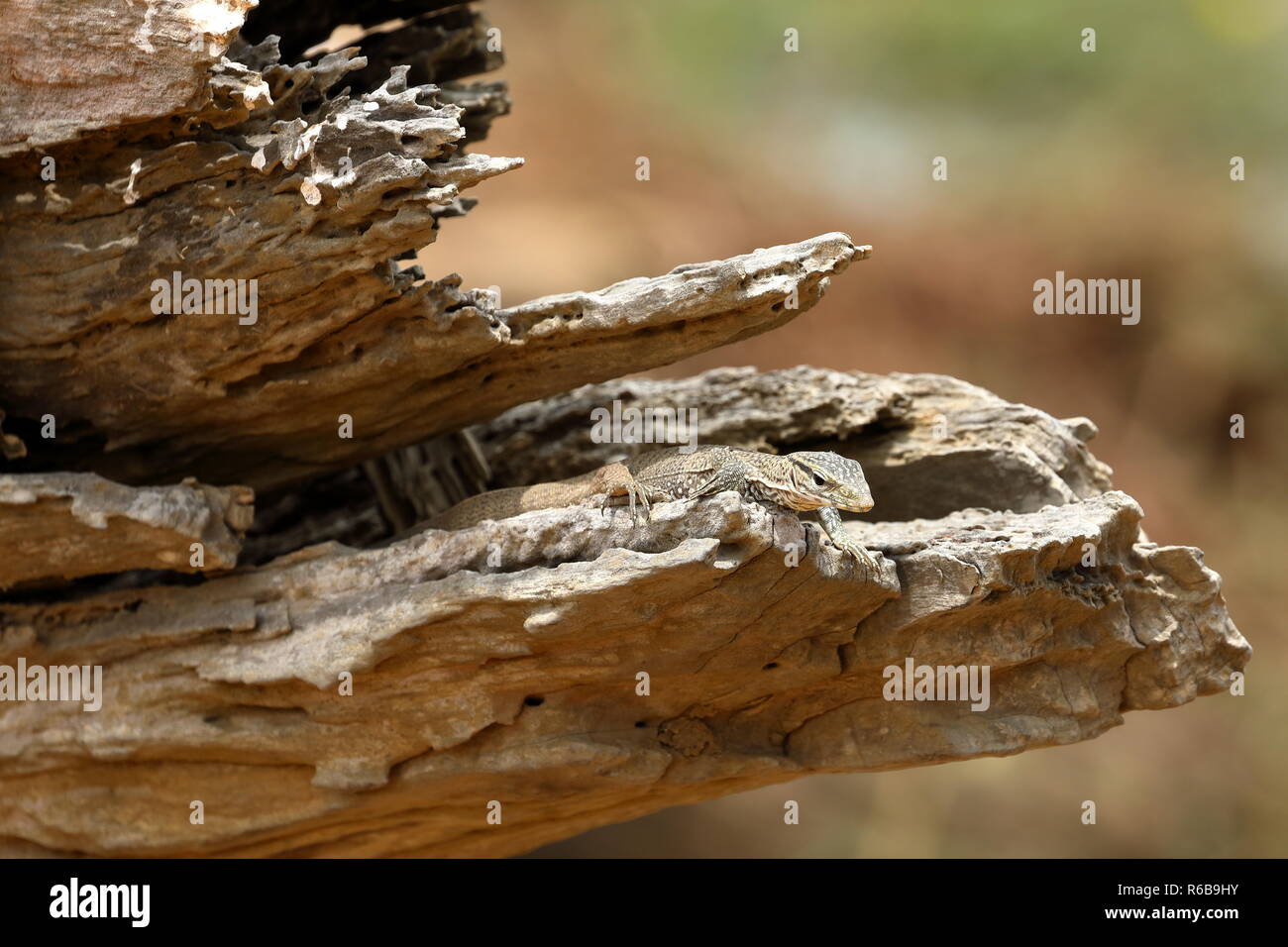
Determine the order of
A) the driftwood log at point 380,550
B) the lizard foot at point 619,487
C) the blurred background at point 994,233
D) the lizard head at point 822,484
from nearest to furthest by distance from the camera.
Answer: the driftwood log at point 380,550 → the lizard head at point 822,484 → the lizard foot at point 619,487 → the blurred background at point 994,233

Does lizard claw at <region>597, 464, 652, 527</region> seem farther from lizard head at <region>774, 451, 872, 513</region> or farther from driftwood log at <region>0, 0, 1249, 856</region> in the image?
lizard head at <region>774, 451, 872, 513</region>

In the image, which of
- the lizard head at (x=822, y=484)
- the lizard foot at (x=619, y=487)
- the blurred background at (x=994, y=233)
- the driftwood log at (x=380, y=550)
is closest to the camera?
the driftwood log at (x=380, y=550)

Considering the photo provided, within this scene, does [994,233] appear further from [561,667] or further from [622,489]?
[561,667]

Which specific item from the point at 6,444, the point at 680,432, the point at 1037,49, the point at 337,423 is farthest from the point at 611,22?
the point at 6,444

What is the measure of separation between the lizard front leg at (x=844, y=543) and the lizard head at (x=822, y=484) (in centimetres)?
11

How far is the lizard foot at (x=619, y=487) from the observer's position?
4.70m

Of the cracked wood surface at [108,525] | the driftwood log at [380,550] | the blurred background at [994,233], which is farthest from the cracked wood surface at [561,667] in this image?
the blurred background at [994,233]

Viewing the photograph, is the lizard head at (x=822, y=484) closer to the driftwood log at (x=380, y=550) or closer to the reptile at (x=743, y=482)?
the reptile at (x=743, y=482)

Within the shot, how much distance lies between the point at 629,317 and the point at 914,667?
82.8 inches

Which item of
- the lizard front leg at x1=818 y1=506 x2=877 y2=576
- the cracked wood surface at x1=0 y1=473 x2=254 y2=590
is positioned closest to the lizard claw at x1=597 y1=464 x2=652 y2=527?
the lizard front leg at x1=818 y1=506 x2=877 y2=576

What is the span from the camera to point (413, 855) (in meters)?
6.29

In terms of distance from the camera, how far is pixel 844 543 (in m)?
4.68

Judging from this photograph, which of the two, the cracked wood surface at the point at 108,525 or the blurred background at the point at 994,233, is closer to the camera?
the cracked wood surface at the point at 108,525

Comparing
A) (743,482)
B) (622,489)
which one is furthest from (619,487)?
(743,482)
